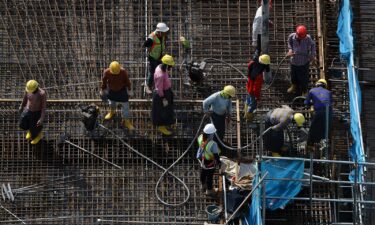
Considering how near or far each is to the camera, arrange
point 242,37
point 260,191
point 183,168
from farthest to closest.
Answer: point 242,37 → point 183,168 → point 260,191

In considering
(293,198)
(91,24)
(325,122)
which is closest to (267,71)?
(325,122)

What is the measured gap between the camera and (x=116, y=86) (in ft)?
62.6

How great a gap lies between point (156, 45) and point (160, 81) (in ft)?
4.02

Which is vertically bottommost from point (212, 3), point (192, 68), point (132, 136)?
point (132, 136)

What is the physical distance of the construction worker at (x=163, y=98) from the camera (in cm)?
1878

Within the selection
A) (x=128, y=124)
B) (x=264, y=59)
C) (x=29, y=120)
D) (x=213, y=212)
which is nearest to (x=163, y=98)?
(x=128, y=124)

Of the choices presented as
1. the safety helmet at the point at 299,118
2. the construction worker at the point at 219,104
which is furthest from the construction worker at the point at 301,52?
the construction worker at the point at 219,104

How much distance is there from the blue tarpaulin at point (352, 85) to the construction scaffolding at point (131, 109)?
53 cm

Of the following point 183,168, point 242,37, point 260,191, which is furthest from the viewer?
point 242,37

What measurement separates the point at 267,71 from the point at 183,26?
3052 millimetres

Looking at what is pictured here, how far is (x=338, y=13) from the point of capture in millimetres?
22547

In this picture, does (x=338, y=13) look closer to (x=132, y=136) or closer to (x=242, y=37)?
(x=242, y=37)

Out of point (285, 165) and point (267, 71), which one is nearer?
point (285, 165)

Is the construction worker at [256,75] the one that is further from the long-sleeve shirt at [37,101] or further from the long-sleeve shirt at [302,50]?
the long-sleeve shirt at [37,101]
